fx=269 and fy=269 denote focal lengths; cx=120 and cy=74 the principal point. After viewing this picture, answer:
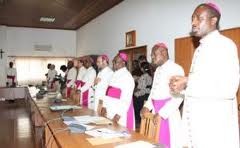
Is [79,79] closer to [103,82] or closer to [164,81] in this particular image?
[103,82]

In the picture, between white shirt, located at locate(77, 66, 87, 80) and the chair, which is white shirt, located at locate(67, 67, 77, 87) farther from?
the chair

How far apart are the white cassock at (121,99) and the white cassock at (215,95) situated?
122 cm

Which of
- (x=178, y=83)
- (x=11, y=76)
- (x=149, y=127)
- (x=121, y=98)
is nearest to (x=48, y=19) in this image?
(x=11, y=76)

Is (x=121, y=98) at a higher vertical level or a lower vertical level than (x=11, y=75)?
lower

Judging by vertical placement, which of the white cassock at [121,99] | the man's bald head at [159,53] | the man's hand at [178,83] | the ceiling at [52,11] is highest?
the ceiling at [52,11]

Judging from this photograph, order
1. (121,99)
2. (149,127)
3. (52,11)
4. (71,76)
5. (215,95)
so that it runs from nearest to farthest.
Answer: (215,95), (149,127), (121,99), (71,76), (52,11)

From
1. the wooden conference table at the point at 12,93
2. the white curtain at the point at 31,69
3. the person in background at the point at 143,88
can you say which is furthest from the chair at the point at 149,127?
the white curtain at the point at 31,69

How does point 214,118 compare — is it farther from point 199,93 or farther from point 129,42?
point 129,42

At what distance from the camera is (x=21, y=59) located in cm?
1012

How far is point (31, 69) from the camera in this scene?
33.7 ft

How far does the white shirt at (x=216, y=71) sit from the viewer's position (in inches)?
66.6

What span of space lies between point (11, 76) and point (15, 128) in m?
4.52

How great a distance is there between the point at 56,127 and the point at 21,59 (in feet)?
27.9

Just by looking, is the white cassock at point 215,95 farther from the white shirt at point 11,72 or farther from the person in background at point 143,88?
the white shirt at point 11,72
